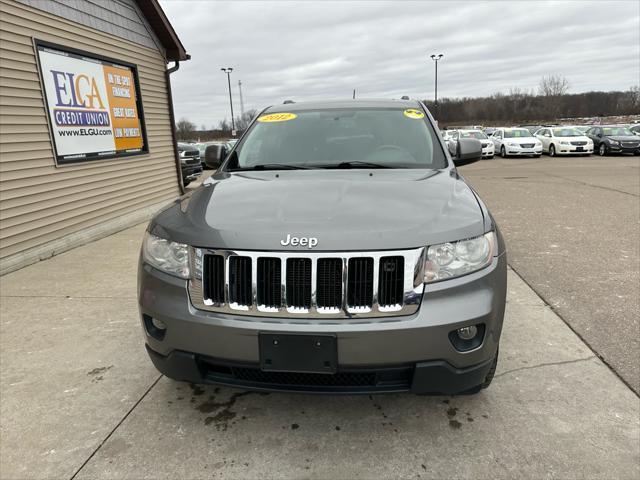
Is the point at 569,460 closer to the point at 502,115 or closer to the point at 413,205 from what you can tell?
the point at 413,205

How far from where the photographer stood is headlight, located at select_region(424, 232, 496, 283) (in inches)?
78.9

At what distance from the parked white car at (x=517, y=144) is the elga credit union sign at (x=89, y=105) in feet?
63.6

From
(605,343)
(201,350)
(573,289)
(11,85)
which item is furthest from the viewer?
(11,85)

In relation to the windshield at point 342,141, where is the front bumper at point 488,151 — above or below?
below

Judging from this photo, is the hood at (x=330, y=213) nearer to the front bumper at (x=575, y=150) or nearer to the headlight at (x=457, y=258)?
the headlight at (x=457, y=258)

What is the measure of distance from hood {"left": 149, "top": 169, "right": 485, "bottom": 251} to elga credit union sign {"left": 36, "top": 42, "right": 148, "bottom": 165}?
16.1ft

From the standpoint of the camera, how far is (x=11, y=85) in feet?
18.5

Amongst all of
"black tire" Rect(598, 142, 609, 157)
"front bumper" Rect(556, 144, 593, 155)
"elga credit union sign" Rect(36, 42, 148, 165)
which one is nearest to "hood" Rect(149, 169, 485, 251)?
"elga credit union sign" Rect(36, 42, 148, 165)

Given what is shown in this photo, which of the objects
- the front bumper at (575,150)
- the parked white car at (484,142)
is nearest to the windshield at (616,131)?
the front bumper at (575,150)

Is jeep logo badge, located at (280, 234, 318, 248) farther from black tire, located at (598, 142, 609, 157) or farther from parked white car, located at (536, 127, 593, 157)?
black tire, located at (598, 142, 609, 157)

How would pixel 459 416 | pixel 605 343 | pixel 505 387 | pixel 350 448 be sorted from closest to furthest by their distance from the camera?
pixel 350 448 → pixel 459 416 → pixel 505 387 → pixel 605 343

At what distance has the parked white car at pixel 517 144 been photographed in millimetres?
22484

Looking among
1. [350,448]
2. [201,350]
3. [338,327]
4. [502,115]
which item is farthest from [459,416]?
[502,115]

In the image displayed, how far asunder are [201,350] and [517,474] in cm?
154
